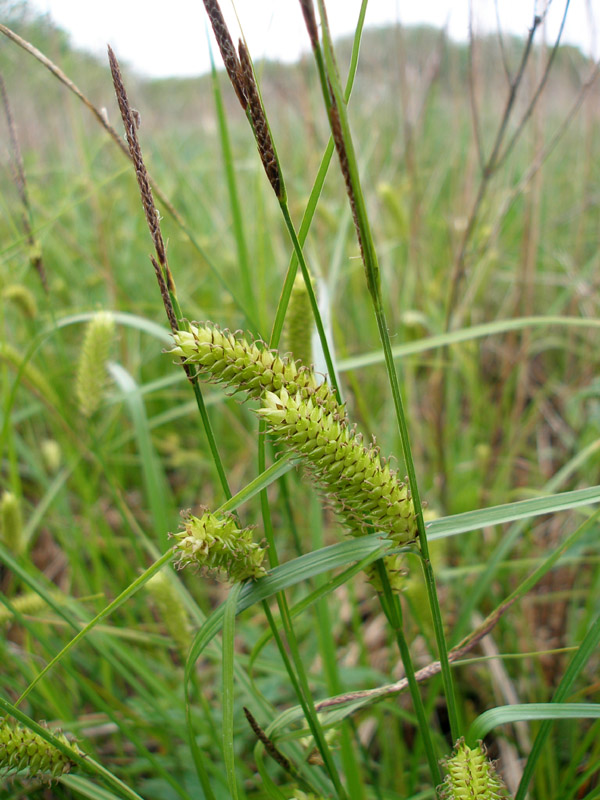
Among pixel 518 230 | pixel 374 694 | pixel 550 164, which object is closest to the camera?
pixel 374 694

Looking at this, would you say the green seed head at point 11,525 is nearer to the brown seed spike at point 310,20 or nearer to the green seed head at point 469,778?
the green seed head at point 469,778

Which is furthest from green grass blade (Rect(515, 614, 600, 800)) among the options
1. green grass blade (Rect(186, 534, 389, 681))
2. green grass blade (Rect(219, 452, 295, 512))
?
green grass blade (Rect(219, 452, 295, 512))

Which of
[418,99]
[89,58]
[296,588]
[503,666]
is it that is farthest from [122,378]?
[89,58]

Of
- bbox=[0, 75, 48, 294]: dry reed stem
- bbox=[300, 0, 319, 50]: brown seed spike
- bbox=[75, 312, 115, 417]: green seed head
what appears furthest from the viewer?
bbox=[75, 312, 115, 417]: green seed head

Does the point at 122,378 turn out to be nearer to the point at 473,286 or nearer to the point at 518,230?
the point at 473,286

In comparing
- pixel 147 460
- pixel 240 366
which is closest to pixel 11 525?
pixel 147 460

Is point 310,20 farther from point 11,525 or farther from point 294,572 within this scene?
point 11,525

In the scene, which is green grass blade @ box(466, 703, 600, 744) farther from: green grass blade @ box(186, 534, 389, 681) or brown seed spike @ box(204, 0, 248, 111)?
brown seed spike @ box(204, 0, 248, 111)
